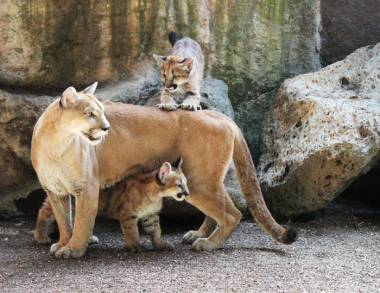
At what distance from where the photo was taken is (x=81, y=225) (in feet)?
19.6

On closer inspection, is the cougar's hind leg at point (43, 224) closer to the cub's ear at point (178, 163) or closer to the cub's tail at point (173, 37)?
the cub's ear at point (178, 163)

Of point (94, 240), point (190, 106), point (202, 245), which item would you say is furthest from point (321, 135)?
point (94, 240)

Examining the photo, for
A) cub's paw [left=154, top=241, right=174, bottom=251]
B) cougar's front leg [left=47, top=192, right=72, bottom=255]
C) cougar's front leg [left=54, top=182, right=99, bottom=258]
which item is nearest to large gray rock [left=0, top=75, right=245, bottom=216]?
cub's paw [left=154, top=241, right=174, bottom=251]

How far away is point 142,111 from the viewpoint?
6426mm

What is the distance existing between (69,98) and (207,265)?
1.65m

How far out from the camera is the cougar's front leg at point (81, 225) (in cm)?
596

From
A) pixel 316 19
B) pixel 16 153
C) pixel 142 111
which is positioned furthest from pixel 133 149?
Result: pixel 316 19

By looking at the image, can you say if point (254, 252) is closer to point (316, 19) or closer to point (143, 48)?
point (143, 48)

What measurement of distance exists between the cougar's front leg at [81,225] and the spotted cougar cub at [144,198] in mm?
344

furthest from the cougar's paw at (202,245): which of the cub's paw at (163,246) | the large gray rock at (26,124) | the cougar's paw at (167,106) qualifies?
the cougar's paw at (167,106)

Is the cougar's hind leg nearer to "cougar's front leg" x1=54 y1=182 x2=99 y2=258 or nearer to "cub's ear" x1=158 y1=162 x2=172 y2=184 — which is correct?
"cougar's front leg" x1=54 y1=182 x2=99 y2=258

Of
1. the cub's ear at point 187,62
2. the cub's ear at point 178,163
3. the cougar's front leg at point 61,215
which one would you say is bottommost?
the cougar's front leg at point 61,215

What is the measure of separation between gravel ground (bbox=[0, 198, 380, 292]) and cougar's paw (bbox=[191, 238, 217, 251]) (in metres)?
→ 0.08

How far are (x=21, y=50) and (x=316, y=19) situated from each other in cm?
345
